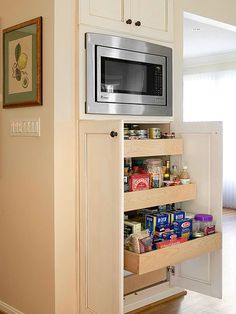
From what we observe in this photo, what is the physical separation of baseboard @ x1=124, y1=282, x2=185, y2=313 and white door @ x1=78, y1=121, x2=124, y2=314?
0.51 meters

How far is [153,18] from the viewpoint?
276cm

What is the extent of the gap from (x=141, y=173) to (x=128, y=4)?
3.32 ft

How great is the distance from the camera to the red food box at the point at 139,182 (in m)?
A: 2.55

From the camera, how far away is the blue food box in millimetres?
2689

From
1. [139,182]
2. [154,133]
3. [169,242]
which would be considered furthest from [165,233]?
[154,133]

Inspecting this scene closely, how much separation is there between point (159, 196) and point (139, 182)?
172 mm

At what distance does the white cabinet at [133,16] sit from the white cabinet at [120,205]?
1.94 ft

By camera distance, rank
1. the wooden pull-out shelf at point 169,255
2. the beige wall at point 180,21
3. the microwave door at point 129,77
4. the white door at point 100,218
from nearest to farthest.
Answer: the white door at point 100,218
the wooden pull-out shelf at point 169,255
the microwave door at point 129,77
the beige wall at point 180,21

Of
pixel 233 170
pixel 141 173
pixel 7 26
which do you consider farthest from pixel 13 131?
pixel 233 170

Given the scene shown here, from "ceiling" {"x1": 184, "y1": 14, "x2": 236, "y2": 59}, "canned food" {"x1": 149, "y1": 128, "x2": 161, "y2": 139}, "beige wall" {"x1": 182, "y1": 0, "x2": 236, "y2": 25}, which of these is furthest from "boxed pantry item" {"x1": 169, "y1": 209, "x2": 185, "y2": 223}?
"ceiling" {"x1": 184, "y1": 14, "x2": 236, "y2": 59}

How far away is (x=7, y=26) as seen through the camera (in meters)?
2.70

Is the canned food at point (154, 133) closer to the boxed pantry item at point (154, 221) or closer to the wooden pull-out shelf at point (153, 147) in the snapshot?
the wooden pull-out shelf at point (153, 147)

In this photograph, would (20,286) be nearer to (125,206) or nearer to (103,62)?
(125,206)

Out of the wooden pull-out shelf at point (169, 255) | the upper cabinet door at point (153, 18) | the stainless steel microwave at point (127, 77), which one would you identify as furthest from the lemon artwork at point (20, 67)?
the wooden pull-out shelf at point (169, 255)
